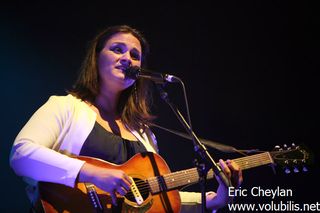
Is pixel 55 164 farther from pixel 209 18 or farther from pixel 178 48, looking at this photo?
pixel 209 18

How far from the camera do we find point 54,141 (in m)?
2.03

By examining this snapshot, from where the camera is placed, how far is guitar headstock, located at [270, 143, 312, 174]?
98.8 inches

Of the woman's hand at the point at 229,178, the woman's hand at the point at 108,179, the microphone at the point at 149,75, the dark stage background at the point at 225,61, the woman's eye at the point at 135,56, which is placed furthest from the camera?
the dark stage background at the point at 225,61

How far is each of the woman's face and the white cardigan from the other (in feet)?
0.78

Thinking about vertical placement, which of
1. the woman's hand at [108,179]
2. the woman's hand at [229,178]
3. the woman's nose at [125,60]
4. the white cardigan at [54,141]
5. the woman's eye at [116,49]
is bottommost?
the woman's hand at [229,178]

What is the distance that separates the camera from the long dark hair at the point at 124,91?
7.87 ft

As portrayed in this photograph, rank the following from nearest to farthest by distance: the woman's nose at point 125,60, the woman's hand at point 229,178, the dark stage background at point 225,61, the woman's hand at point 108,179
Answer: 1. the woman's hand at point 108,179
2. the woman's hand at point 229,178
3. the woman's nose at point 125,60
4. the dark stage background at point 225,61

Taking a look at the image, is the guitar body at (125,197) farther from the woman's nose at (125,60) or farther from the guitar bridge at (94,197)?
the woman's nose at (125,60)

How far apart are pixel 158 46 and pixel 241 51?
83cm

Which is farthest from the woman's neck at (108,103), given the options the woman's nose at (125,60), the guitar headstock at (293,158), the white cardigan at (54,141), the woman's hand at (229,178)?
the guitar headstock at (293,158)

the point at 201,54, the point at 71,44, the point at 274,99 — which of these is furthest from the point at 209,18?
the point at 71,44

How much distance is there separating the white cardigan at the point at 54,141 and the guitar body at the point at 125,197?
0.07m

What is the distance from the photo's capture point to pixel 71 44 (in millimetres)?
3127

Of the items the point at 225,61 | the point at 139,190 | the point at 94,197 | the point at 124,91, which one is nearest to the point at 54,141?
the point at 94,197
